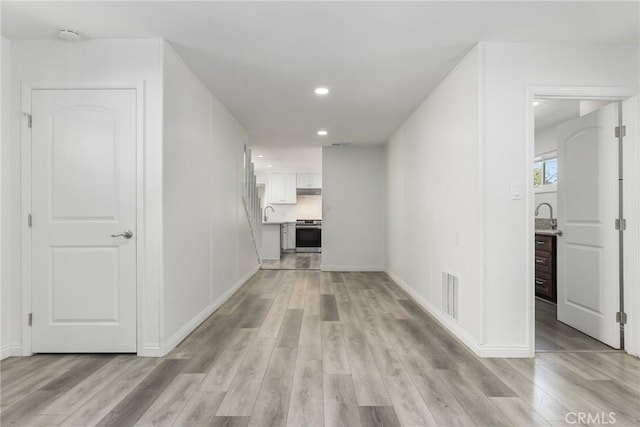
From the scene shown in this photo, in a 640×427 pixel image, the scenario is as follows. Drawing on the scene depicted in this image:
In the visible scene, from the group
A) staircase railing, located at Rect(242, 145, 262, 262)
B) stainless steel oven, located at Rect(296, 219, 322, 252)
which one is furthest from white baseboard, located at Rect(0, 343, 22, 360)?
stainless steel oven, located at Rect(296, 219, 322, 252)

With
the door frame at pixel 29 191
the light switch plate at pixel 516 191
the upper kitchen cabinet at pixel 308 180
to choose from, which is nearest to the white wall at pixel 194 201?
the door frame at pixel 29 191

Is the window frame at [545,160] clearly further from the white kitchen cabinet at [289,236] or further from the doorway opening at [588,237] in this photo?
the white kitchen cabinet at [289,236]

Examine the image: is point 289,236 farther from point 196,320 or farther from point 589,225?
point 589,225

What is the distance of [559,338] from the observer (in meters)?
2.95

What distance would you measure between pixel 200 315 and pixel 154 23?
2.54 m

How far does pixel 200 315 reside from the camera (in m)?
3.34

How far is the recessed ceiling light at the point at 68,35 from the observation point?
8.04 feet

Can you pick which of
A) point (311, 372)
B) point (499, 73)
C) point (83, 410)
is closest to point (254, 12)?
point (499, 73)

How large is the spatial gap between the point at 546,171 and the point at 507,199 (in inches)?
139

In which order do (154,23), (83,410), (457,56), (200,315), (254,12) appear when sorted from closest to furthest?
(83,410) → (254,12) → (154,23) → (457,56) → (200,315)

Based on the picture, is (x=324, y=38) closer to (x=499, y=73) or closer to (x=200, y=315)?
(x=499, y=73)

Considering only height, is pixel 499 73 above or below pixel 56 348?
above

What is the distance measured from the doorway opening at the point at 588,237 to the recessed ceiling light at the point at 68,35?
11.7 feet

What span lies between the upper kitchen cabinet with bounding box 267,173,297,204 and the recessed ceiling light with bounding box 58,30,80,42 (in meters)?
7.43
